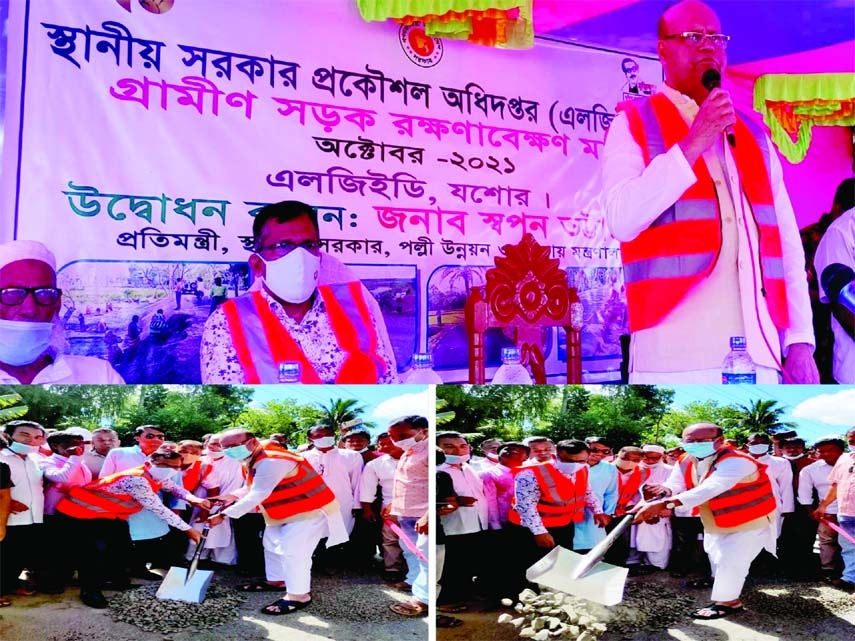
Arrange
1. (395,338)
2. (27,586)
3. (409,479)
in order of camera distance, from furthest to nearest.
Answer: (395,338) < (409,479) < (27,586)

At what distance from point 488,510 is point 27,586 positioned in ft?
3.99

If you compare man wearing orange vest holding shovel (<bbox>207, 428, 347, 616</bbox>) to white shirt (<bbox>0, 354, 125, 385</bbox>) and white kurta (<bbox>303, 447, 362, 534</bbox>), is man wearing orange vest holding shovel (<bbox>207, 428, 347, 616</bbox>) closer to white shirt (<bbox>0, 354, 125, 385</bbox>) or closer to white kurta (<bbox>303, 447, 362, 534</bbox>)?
white kurta (<bbox>303, 447, 362, 534</bbox>)

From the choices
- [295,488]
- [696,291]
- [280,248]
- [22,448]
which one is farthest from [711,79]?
[22,448]

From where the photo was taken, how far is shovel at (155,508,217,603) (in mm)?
2396

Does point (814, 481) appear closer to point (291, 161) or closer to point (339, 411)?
point (339, 411)

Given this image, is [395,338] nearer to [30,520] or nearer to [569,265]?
[569,265]

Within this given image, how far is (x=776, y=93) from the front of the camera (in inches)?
141

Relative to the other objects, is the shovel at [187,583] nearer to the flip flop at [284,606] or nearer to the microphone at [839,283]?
the flip flop at [284,606]

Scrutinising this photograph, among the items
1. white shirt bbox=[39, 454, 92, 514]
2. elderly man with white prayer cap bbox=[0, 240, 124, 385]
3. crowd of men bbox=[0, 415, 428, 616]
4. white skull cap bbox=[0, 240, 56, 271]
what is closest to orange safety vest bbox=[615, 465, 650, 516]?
crowd of men bbox=[0, 415, 428, 616]

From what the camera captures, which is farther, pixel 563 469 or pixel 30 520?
pixel 563 469

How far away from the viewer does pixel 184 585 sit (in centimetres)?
240

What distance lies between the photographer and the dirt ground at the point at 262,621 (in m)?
2.34

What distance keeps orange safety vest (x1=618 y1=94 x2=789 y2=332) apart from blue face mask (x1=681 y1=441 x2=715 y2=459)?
722 mm

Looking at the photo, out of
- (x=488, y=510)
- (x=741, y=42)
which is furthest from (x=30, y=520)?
(x=741, y=42)
